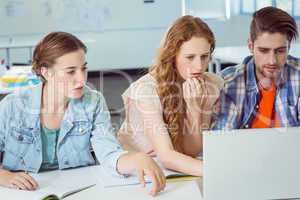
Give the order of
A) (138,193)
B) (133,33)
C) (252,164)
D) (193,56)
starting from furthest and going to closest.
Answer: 1. (133,33)
2. (193,56)
3. (138,193)
4. (252,164)

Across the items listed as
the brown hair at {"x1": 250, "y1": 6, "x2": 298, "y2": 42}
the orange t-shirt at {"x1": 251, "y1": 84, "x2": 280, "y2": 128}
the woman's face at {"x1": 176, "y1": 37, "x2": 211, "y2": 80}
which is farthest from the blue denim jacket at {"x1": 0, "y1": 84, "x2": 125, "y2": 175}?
the brown hair at {"x1": 250, "y1": 6, "x2": 298, "y2": 42}

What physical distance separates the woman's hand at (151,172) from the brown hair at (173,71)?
36 cm

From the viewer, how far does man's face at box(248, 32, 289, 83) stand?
6.39ft

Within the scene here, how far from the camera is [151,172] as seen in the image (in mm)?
1430

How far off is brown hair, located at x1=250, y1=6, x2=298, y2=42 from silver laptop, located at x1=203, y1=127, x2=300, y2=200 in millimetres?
920

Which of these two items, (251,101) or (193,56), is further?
(251,101)

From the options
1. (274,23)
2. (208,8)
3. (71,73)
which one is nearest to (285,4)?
(208,8)

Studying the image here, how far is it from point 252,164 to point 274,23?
997mm

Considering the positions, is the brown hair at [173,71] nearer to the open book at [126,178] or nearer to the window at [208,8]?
the open book at [126,178]

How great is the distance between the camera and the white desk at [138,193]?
1.37 meters

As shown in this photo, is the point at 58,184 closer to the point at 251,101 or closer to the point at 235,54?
the point at 251,101

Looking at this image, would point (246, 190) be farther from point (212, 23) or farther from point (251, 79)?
point (212, 23)

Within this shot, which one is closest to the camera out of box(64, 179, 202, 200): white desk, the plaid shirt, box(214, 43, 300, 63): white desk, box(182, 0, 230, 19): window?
box(64, 179, 202, 200): white desk

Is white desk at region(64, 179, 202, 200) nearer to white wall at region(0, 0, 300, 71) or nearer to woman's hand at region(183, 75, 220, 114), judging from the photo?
woman's hand at region(183, 75, 220, 114)
